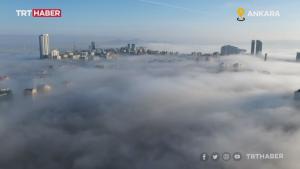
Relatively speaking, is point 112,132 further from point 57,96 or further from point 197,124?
point 197,124

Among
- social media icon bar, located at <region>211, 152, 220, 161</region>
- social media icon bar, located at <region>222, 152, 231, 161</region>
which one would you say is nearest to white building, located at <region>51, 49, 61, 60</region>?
social media icon bar, located at <region>211, 152, 220, 161</region>

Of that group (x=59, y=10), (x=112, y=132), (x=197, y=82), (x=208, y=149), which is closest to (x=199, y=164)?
(x=208, y=149)

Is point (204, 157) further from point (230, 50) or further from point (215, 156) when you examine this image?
point (230, 50)

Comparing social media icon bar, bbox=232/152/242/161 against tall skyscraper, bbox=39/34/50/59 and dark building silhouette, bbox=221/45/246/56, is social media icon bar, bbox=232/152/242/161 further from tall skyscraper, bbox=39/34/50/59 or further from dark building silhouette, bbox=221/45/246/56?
tall skyscraper, bbox=39/34/50/59

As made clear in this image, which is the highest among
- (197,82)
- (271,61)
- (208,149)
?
(271,61)

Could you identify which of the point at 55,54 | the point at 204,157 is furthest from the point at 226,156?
the point at 55,54

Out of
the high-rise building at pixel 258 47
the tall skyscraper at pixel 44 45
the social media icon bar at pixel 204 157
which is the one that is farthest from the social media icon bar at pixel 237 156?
the tall skyscraper at pixel 44 45

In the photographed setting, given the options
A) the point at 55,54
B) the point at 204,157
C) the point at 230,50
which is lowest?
the point at 204,157

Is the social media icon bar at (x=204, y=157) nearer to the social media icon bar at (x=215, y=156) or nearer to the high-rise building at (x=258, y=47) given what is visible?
the social media icon bar at (x=215, y=156)
